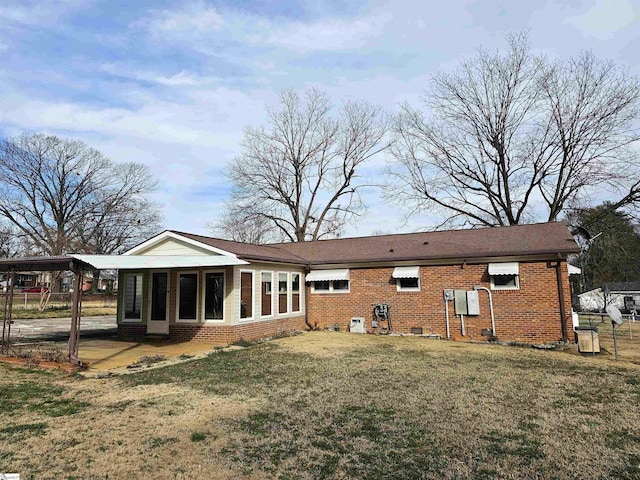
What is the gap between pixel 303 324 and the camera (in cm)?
1593

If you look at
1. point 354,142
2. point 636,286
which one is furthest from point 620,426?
point 636,286

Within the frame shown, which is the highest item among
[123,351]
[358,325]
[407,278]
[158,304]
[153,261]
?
[153,261]

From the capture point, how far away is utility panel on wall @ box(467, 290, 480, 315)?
13.5 meters

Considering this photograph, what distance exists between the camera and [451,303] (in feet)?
45.7

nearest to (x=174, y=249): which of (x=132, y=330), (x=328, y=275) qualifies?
(x=132, y=330)

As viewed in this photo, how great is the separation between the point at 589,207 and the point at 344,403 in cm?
2522

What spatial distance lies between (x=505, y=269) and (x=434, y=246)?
9.29 feet

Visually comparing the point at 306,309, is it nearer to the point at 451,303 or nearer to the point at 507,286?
the point at 451,303

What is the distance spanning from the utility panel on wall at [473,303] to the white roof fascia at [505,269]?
3.20 feet

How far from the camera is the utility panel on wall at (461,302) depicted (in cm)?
1369

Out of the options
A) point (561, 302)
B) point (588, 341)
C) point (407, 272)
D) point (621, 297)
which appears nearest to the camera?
point (588, 341)

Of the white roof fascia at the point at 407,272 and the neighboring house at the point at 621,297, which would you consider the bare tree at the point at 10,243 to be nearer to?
the white roof fascia at the point at 407,272

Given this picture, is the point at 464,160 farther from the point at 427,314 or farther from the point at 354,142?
Result: the point at 427,314

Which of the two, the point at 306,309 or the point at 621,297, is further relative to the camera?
the point at 621,297
